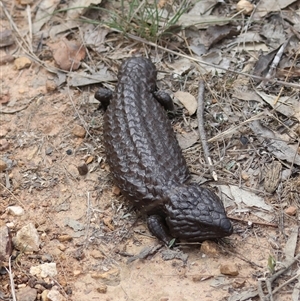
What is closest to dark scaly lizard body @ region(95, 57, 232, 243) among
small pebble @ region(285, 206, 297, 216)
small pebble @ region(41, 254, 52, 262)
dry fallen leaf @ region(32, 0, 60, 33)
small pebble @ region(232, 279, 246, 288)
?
small pebble @ region(232, 279, 246, 288)

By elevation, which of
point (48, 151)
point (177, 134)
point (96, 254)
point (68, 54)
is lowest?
point (96, 254)

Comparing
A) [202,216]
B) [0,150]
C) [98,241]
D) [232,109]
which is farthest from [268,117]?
[0,150]

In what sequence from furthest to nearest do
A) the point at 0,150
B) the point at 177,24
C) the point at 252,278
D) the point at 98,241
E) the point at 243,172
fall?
1. the point at 177,24
2. the point at 0,150
3. the point at 243,172
4. the point at 98,241
5. the point at 252,278

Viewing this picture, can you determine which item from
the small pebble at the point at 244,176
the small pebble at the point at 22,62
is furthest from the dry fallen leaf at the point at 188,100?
the small pebble at the point at 22,62

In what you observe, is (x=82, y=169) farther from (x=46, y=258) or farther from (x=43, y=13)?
(x=43, y=13)

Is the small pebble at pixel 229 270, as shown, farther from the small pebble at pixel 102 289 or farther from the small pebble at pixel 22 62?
the small pebble at pixel 22 62

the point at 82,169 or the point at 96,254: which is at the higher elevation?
the point at 82,169

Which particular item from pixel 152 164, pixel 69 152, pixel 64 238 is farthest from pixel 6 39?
pixel 64 238

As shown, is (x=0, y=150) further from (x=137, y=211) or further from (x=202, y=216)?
(x=202, y=216)
